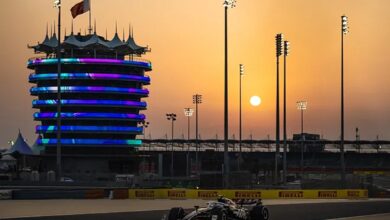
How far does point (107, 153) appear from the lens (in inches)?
5463

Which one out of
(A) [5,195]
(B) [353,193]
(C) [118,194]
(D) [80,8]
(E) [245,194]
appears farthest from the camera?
(D) [80,8]

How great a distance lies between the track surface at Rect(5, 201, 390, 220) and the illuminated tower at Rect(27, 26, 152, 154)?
94396mm

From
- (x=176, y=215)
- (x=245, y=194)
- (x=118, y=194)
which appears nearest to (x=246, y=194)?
(x=245, y=194)

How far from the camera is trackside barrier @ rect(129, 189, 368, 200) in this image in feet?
171

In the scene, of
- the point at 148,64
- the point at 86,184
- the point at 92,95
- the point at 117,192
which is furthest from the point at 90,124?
the point at 117,192

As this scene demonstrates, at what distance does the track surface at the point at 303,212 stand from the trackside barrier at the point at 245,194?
8837 mm

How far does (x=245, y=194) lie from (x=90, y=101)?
87.3 meters

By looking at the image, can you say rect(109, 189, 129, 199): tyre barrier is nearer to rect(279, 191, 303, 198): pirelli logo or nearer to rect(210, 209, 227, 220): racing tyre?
rect(279, 191, 303, 198): pirelli logo

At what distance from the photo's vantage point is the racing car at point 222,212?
2552cm

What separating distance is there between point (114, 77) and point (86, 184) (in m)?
68.5

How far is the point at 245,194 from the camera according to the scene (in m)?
51.1

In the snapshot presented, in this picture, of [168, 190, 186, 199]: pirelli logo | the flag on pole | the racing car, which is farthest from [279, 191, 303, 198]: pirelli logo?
the flag on pole

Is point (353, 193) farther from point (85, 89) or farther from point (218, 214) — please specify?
point (85, 89)

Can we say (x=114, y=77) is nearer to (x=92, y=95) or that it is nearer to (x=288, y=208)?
(x=92, y=95)
